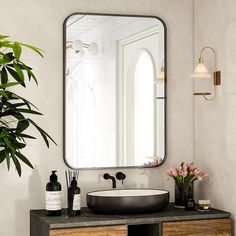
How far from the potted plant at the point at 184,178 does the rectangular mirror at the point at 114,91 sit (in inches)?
9.6

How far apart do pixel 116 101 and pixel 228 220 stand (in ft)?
3.26

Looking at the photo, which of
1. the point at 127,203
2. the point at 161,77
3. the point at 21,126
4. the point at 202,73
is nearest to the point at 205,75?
the point at 202,73

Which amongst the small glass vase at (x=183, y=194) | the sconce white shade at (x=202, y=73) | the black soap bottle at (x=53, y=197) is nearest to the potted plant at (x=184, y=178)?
the small glass vase at (x=183, y=194)

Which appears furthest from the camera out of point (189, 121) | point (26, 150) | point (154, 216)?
point (189, 121)

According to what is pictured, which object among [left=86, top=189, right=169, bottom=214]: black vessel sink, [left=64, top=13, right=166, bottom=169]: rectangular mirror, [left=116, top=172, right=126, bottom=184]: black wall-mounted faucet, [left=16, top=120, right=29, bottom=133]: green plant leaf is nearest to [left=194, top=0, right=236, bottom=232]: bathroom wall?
[left=64, top=13, right=166, bottom=169]: rectangular mirror

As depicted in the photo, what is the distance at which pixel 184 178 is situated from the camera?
3.66 metres

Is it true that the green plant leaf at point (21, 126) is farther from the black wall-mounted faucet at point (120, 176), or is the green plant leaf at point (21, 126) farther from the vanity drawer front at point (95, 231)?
the black wall-mounted faucet at point (120, 176)

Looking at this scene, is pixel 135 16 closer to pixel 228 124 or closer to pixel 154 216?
pixel 228 124

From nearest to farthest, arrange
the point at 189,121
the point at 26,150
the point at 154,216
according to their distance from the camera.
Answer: the point at 154,216 → the point at 26,150 → the point at 189,121

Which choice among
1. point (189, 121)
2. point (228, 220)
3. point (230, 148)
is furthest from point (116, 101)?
point (228, 220)

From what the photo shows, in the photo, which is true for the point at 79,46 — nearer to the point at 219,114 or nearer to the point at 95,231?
the point at 219,114

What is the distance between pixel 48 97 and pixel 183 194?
3.30 feet

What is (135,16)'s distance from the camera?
3838 mm

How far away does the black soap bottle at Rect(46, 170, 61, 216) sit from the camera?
3.39 m
